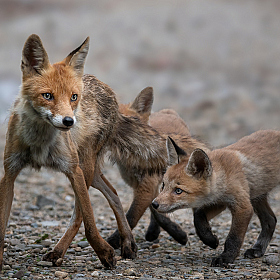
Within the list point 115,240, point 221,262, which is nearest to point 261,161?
point 221,262

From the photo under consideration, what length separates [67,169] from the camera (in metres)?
5.34

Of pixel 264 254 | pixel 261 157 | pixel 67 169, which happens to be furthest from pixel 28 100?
pixel 264 254

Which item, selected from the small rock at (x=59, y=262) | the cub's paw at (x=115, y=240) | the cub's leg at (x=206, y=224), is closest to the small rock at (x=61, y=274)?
the small rock at (x=59, y=262)

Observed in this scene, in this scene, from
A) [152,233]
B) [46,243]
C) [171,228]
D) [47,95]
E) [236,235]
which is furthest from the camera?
[152,233]

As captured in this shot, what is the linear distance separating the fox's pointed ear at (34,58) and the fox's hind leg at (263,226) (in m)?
3.68

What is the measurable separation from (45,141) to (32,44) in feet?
3.42

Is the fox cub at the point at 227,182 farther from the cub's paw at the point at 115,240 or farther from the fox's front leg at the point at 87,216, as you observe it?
the cub's paw at the point at 115,240

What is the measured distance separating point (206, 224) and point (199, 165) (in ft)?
2.97

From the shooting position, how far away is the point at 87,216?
5.43 m

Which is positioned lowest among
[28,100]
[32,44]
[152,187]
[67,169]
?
[152,187]

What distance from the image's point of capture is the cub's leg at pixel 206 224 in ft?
21.0

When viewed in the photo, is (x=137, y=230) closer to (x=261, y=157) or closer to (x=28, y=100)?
(x=261, y=157)

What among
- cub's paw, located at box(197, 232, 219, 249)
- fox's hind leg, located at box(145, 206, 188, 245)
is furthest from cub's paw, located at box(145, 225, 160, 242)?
cub's paw, located at box(197, 232, 219, 249)

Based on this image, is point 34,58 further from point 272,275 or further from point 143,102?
point 143,102
